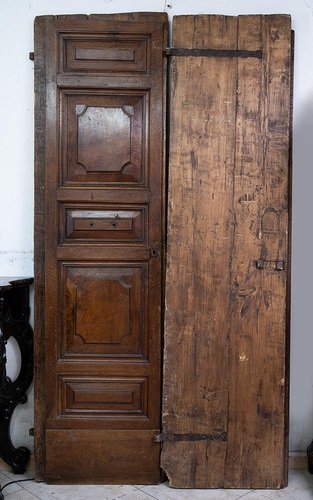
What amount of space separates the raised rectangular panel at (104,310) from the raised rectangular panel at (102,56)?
94cm

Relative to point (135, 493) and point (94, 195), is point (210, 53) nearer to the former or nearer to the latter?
point (94, 195)

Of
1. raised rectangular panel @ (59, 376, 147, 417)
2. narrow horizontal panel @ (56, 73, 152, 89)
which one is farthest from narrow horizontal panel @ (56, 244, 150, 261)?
narrow horizontal panel @ (56, 73, 152, 89)

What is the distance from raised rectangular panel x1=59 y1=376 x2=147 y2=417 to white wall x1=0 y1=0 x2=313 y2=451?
0.95ft

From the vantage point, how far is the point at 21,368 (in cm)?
295

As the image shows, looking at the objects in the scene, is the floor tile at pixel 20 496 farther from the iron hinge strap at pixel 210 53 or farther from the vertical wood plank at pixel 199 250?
the iron hinge strap at pixel 210 53

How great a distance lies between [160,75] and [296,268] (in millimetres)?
1179

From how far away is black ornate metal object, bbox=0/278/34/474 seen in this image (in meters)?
2.82

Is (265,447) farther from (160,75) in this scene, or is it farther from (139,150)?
(160,75)

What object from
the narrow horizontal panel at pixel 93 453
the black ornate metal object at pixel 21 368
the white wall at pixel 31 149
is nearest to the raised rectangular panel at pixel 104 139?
the white wall at pixel 31 149

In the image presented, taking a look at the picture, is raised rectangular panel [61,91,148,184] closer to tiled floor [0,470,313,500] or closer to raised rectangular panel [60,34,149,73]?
raised rectangular panel [60,34,149,73]

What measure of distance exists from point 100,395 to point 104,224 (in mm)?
832

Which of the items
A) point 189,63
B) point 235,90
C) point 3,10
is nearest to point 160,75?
point 189,63

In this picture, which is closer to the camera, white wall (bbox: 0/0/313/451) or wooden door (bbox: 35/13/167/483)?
wooden door (bbox: 35/13/167/483)

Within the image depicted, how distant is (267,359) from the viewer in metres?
2.80
